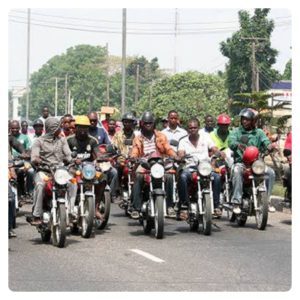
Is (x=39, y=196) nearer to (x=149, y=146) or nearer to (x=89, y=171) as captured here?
(x=89, y=171)

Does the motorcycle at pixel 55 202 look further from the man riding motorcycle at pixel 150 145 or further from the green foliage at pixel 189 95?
the green foliage at pixel 189 95

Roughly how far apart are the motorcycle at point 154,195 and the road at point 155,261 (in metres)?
0.20

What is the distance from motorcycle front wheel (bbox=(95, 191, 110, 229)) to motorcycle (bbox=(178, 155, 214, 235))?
1.01m

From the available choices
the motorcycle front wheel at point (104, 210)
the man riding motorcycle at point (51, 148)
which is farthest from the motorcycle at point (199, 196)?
the man riding motorcycle at point (51, 148)

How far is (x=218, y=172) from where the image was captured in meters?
13.5

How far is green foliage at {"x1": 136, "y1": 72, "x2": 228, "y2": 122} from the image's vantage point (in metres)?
70.5

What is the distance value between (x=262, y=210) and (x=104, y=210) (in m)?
2.12

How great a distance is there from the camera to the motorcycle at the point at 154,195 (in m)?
12.1

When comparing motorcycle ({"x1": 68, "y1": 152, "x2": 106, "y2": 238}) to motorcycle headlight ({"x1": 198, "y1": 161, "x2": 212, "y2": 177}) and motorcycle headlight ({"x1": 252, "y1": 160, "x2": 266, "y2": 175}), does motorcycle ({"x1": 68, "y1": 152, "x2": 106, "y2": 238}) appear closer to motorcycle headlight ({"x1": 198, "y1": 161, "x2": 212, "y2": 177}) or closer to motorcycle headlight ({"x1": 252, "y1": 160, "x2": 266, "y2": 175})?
motorcycle headlight ({"x1": 198, "y1": 161, "x2": 212, "y2": 177})

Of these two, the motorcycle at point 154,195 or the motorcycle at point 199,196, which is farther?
the motorcycle at point 199,196

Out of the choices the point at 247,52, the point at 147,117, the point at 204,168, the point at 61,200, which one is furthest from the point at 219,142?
the point at 247,52

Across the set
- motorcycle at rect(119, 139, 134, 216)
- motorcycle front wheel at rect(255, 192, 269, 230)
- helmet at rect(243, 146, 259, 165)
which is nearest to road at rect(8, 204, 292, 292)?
motorcycle front wheel at rect(255, 192, 269, 230)

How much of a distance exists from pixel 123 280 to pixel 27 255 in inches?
83.9

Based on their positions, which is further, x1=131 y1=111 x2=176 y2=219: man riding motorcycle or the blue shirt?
the blue shirt
